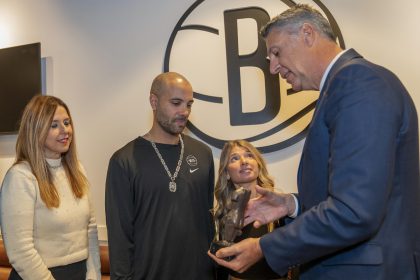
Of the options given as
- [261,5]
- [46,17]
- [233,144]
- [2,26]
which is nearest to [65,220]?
[233,144]

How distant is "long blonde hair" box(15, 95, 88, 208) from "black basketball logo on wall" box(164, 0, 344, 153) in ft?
3.28

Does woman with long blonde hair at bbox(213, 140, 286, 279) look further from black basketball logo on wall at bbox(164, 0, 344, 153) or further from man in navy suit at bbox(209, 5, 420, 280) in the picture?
man in navy suit at bbox(209, 5, 420, 280)

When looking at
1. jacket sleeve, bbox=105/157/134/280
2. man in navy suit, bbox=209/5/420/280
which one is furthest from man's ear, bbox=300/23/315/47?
jacket sleeve, bbox=105/157/134/280

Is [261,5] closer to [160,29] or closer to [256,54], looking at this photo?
[256,54]

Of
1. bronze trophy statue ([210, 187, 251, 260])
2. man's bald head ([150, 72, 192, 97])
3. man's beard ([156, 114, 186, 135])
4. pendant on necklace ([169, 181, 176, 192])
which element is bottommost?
pendant on necklace ([169, 181, 176, 192])

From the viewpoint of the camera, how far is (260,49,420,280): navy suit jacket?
38.3 inches

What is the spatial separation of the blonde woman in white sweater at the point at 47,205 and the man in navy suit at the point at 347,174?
1137mm

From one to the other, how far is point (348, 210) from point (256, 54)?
190 centimetres

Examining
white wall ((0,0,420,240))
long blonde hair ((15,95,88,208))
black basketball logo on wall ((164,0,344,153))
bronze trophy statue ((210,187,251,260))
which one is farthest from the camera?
white wall ((0,0,420,240))

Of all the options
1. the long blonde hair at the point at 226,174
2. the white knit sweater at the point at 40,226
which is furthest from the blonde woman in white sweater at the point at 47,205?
the long blonde hair at the point at 226,174

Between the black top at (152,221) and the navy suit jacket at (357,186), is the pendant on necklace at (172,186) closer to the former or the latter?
the black top at (152,221)

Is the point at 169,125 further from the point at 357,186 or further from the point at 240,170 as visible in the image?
the point at 357,186

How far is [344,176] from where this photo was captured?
0.99 m

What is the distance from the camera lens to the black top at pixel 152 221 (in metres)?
2.11
